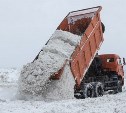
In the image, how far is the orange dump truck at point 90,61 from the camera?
1527 centimetres

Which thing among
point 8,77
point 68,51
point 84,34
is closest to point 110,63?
point 84,34

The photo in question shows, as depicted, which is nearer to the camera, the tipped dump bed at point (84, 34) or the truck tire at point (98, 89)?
the tipped dump bed at point (84, 34)

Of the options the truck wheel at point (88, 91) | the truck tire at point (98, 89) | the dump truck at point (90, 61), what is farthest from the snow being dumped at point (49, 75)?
the truck tire at point (98, 89)

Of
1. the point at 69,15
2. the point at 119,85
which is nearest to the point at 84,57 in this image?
the point at 69,15

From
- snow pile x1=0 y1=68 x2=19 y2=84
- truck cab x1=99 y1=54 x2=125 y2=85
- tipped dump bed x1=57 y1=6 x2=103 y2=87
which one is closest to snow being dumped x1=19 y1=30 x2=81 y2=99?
tipped dump bed x1=57 y1=6 x2=103 y2=87

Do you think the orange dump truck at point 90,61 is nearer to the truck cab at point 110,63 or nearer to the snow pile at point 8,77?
the truck cab at point 110,63

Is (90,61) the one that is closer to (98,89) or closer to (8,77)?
(98,89)

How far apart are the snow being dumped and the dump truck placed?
20 centimetres

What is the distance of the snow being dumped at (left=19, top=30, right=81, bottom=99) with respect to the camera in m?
14.1

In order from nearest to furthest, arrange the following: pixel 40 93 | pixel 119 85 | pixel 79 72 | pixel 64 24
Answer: pixel 40 93
pixel 79 72
pixel 64 24
pixel 119 85

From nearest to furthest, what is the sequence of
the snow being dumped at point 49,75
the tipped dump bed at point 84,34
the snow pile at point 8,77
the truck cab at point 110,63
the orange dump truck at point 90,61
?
1. the snow being dumped at point 49,75
2. the tipped dump bed at point 84,34
3. the orange dump truck at point 90,61
4. the truck cab at point 110,63
5. the snow pile at point 8,77

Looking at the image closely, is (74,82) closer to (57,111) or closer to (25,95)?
(25,95)

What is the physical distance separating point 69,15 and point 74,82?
160 inches

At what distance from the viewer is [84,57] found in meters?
15.6
